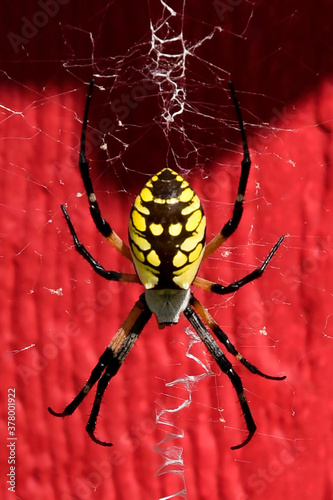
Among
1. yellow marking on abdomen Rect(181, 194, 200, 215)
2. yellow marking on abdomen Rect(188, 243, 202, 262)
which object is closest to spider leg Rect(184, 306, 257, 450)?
yellow marking on abdomen Rect(188, 243, 202, 262)

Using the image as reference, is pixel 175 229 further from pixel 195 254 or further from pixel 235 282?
pixel 235 282

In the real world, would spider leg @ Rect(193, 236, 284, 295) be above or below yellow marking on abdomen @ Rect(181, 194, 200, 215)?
below

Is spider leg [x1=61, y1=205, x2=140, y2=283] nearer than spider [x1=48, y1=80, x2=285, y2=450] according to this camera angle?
No

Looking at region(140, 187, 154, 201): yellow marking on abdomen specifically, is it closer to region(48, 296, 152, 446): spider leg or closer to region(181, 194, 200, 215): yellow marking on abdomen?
region(181, 194, 200, 215): yellow marking on abdomen

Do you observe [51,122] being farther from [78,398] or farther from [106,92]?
[78,398]

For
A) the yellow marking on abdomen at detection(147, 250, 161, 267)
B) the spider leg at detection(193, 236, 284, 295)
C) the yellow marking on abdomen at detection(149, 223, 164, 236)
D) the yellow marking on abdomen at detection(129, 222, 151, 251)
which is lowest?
the spider leg at detection(193, 236, 284, 295)

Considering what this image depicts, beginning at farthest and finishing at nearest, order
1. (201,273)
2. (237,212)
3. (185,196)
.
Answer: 1. (201,273)
2. (237,212)
3. (185,196)

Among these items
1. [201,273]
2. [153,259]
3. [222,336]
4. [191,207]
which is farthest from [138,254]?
[222,336]
